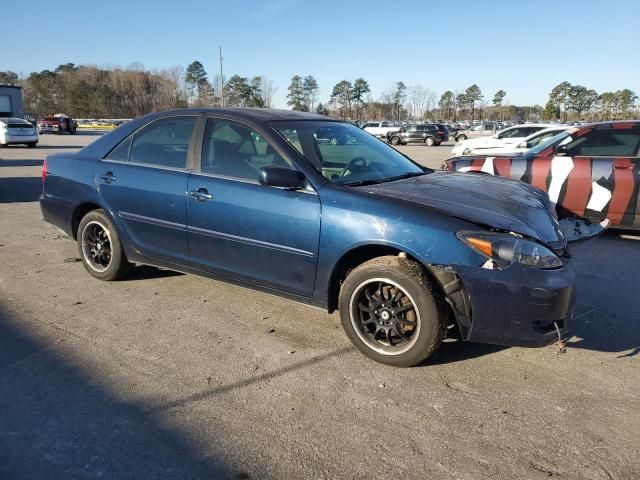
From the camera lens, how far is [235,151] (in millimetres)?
3973

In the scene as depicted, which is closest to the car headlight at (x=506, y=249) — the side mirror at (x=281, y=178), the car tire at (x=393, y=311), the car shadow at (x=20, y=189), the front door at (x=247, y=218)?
the car tire at (x=393, y=311)

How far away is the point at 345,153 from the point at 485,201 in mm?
1213

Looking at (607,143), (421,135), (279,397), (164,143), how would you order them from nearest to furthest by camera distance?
1. (279,397)
2. (164,143)
3. (607,143)
4. (421,135)

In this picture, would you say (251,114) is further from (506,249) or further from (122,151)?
(506,249)

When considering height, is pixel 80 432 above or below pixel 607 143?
below

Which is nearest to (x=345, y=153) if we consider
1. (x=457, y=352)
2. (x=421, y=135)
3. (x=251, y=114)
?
(x=251, y=114)

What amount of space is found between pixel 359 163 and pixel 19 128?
25.6 metres

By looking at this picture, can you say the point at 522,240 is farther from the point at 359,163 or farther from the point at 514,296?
the point at 359,163

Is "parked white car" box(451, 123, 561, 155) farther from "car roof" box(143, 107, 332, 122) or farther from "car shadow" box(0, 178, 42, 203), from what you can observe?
"car roof" box(143, 107, 332, 122)

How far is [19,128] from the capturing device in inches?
964

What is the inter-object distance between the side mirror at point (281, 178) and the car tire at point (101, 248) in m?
1.91

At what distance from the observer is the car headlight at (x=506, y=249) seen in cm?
298

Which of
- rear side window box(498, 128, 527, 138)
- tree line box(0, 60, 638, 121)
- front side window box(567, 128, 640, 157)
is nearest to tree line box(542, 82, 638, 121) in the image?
tree line box(0, 60, 638, 121)

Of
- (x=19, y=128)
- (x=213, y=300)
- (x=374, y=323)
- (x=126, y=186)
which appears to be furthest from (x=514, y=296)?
(x=19, y=128)
